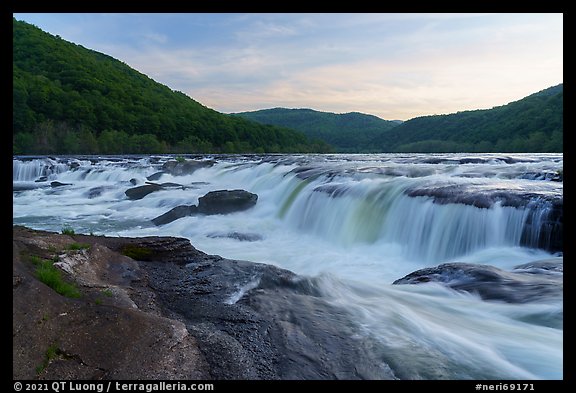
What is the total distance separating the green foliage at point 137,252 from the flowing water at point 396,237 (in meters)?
2.97

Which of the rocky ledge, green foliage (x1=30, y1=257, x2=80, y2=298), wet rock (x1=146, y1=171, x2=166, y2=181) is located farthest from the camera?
wet rock (x1=146, y1=171, x2=166, y2=181)

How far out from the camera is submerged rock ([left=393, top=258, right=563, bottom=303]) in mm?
5906

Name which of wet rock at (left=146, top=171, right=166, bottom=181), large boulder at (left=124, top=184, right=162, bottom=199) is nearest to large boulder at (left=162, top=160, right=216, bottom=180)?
wet rock at (left=146, top=171, right=166, bottom=181)

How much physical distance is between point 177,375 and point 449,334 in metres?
3.32

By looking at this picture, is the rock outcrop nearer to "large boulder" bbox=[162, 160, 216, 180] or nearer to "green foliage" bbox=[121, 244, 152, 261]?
"green foliage" bbox=[121, 244, 152, 261]

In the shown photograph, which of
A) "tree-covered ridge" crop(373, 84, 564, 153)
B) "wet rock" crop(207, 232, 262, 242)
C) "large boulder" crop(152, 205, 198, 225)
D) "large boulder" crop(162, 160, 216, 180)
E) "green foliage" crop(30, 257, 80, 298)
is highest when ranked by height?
"tree-covered ridge" crop(373, 84, 564, 153)

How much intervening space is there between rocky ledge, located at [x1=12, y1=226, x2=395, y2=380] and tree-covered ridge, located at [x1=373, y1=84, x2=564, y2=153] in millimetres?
47373

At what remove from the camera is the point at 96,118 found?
2778 inches

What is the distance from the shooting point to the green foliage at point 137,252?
6.48 meters

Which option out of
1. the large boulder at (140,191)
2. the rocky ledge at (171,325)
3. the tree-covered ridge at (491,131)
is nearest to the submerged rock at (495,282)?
the rocky ledge at (171,325)

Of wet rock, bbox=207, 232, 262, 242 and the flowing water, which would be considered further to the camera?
wet rock, bbox=207, 232, 262, 242

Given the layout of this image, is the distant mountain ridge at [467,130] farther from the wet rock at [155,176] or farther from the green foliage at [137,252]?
the wet rock at [155,176]

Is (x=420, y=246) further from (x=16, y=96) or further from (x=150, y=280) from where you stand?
(x=16, y=96)

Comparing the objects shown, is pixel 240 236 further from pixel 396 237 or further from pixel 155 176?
pixel 155 176
